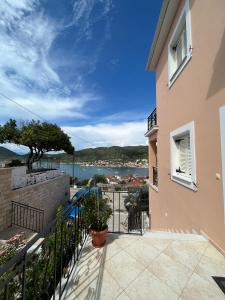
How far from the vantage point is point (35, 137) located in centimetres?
1573

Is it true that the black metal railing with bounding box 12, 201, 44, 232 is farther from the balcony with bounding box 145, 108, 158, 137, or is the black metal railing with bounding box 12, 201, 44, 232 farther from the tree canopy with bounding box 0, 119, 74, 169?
the tree canopy with bounding box 0, 119, 74, 169

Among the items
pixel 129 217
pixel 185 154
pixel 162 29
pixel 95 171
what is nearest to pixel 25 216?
pixel 129 217

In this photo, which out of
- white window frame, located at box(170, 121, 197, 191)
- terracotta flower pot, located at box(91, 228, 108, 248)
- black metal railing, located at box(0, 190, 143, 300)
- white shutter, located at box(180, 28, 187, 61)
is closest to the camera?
black metal railing, located at box(0, 190, 143, 300)

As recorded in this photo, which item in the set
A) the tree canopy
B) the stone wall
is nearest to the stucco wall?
the stone wall

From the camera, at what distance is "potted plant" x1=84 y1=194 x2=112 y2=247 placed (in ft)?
9.45

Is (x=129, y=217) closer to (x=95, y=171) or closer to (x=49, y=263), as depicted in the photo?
(x=49, y=263)

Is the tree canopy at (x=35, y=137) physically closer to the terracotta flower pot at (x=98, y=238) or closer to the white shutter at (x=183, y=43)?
the white shutter at (x=183, y=43)

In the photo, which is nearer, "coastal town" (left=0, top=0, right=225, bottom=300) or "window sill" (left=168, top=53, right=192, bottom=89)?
"coastal town" (left=0, top=0, right=225, bottom=300)

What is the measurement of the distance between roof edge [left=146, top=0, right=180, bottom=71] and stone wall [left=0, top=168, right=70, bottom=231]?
25.3 feet

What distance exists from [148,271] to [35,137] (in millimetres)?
15675

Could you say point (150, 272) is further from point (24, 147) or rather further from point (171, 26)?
point (24, 147)

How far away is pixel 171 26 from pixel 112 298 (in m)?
6.49

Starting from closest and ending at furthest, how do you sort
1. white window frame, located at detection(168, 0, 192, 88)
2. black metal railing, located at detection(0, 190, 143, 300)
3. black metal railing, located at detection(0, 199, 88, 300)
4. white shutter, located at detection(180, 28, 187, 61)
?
black metal railing, located at detection(0, 190, 143, 300)
black metal railing, located at detection(0, 199, 88, 300)
white window frame, located at detection(168, 0, 192, 88)
white shutter, located at detection(180, 28, 187, 61)

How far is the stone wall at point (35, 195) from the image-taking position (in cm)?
726
